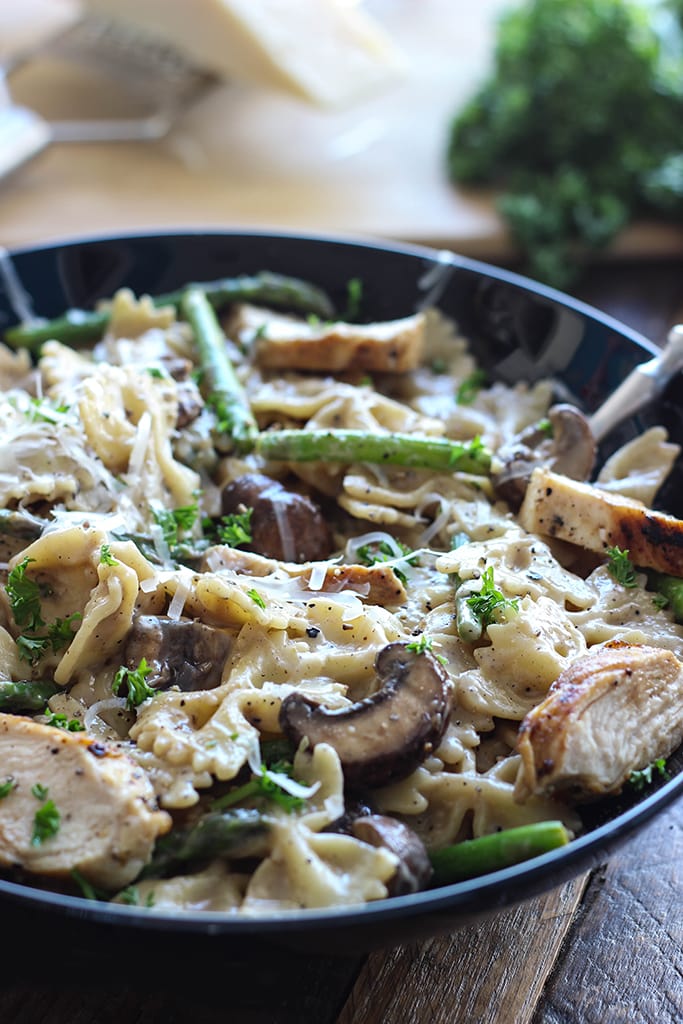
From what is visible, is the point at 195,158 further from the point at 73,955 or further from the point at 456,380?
the point at 73,955

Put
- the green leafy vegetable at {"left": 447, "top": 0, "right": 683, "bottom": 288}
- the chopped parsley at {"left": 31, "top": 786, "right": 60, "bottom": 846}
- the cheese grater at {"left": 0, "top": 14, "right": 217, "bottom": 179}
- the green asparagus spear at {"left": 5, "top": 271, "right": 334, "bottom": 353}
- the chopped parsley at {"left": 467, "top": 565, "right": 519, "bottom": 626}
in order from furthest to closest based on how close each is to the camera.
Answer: the cheese grater at {"left": 0, "top": 14, "right": 217, "bottom": 179} < the green leafy vegetable at {"left": 447, "top": 0, "right": 683, "bottom": 288} < the green asparagus spear at {"left": 5, "top": 271, "right": 334, "bottom": 353} < the chopped parsley at {"left": 467, "top": 565, "right": 519, "bottom": 626} < the chopped parsley at {"left": 31, "top": 786, "right": 60, "bottom": 846}

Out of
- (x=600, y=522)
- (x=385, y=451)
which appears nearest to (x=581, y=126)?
(x=385, y=451)

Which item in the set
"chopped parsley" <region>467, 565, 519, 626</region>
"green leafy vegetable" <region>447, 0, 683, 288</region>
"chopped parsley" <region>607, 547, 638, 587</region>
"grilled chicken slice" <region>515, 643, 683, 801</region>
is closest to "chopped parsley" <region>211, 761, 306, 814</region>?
"grilled chicken slice" <region>515, 643, 683, 801</region>

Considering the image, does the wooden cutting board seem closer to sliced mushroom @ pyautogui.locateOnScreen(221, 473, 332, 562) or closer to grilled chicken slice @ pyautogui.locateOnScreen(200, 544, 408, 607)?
sliced mushroom @ pyautogui.locateOnScreen(221, 473, 332, 562)

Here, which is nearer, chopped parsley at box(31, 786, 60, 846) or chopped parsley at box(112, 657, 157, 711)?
chopped parsley at box(31, 786, 60, 846)

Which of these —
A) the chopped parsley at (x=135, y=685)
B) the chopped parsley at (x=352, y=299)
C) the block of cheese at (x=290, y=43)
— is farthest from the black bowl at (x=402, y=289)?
the block of cheese at (x=290, y=43)

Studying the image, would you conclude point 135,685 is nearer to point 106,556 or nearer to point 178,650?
point 178,650

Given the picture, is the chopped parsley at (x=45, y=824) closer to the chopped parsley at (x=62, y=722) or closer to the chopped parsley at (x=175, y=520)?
the chopped parsley at (x=62, y=722)

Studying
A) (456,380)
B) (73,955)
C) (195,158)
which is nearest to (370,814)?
(73,955)
